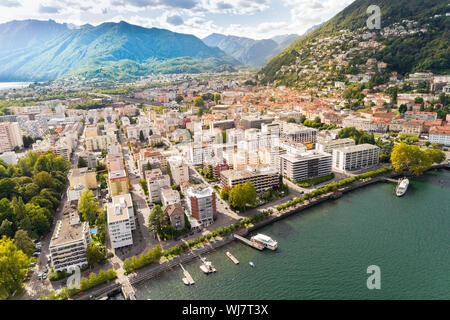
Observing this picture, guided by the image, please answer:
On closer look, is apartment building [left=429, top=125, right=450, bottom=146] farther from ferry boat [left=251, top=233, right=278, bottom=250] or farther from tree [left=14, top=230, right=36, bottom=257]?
tree [left=14, top=230, right=36, bottom=257]

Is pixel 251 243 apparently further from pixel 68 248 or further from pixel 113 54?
pixel 113 54

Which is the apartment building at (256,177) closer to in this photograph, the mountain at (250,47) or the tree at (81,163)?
the tree at (81,163)

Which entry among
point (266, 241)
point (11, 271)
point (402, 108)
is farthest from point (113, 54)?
point (266, 241)

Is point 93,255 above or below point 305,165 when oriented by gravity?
below

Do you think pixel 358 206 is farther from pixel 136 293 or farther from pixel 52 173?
pixel 52 173

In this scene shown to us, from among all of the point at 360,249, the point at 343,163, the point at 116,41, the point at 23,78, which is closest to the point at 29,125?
the point at 343,163
